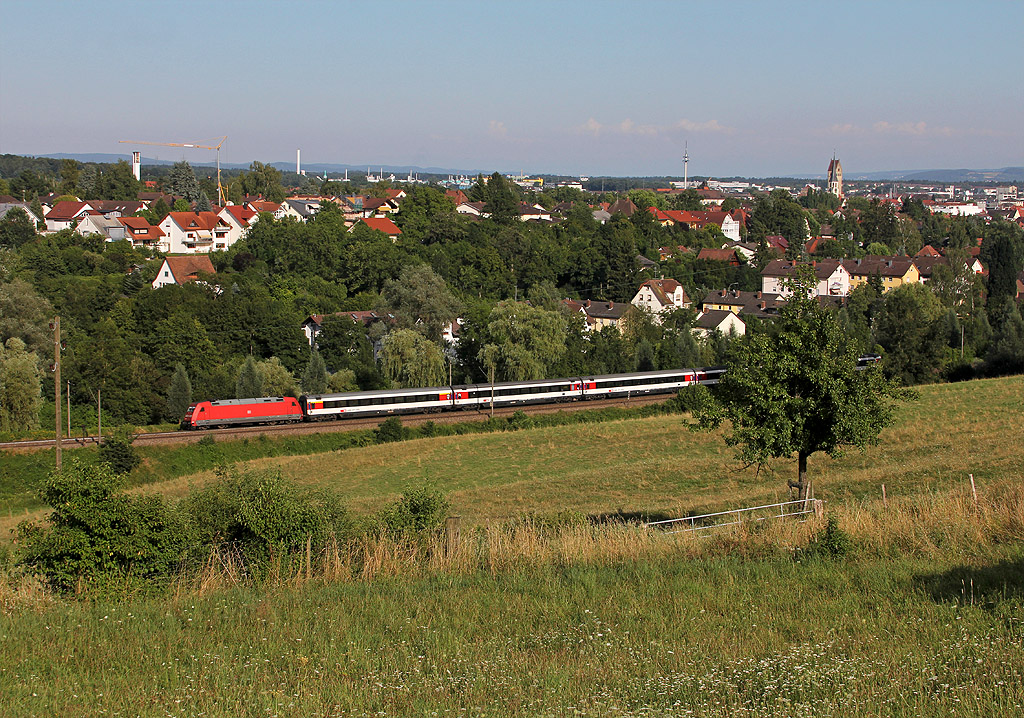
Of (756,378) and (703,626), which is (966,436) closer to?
(756,378)

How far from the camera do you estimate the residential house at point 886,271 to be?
89.6m

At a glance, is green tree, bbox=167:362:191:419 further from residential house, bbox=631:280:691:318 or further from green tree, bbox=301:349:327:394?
residential house, bbox=631:280:691:318

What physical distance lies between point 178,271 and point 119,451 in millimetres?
41197

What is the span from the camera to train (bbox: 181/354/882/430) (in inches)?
1559

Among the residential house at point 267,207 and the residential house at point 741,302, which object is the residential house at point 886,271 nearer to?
the residential house at point 741,302

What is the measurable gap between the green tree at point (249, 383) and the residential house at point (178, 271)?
2379 cm

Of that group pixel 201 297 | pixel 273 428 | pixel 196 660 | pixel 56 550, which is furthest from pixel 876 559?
pixel 201 297

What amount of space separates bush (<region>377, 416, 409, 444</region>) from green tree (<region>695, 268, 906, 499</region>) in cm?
2276

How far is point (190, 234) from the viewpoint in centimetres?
9088

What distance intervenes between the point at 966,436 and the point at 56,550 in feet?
96.7

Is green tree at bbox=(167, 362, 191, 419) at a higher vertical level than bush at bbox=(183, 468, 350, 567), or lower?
lower

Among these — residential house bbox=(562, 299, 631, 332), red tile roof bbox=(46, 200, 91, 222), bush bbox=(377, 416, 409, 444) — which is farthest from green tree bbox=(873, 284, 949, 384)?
red tile roof bbox=(46, 200, 91, 222)

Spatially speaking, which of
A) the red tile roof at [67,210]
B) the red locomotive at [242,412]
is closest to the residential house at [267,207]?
the red tile roof at [67,210]

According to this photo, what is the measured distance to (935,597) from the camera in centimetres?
730
